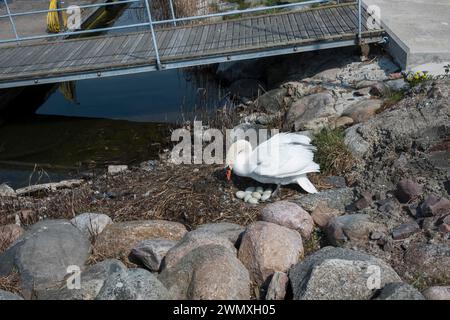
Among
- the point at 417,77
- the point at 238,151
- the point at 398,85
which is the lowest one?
the point at 238,151

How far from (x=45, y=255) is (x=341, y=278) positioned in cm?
273

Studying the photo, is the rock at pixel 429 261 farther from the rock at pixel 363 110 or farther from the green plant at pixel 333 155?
the rock at pixel 363 110

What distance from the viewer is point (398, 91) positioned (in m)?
7.88

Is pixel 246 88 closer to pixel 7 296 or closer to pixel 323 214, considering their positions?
pixel 323 214

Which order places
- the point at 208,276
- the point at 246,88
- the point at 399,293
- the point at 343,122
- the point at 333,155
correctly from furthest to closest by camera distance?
the point at 246,88
the point at 343,122
the point at 333,155
the point at 208,276
the point at 399,293

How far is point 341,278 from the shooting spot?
4.23 m

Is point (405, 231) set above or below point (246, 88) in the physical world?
above

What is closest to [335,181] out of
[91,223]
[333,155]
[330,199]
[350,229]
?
[333,155]

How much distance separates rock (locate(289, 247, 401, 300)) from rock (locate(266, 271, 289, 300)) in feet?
0.32

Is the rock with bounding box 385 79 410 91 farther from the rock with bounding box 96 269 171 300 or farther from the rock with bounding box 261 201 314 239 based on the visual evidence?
the rock with bounding box 96 269 171 300

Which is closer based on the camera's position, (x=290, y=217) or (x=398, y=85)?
(x=290, y=217)

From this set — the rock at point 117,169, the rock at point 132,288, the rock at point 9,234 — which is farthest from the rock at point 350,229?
the rock at point 117,169

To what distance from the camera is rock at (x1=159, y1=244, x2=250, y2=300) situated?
14.1 feet
